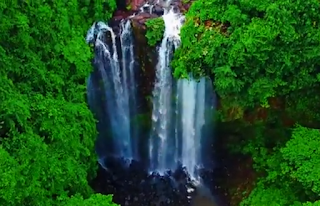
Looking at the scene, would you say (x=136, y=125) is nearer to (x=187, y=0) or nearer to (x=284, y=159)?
(x=187, y=0)

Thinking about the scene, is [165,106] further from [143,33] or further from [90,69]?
[90,69]

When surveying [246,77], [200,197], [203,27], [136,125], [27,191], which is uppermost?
[203,27]

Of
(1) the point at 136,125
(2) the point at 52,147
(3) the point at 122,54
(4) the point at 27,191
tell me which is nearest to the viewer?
(4) the point at 27,191

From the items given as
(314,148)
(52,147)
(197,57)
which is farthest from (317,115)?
(52,147)

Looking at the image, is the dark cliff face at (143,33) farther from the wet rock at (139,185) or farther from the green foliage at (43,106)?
the wet rock at (139,185)

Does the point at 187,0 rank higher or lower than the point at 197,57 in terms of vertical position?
higher

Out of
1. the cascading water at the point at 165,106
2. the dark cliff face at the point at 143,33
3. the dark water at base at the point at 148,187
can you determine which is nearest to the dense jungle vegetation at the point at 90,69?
the cascading water at the point at 165,106
